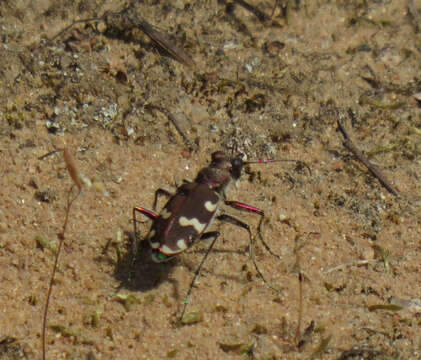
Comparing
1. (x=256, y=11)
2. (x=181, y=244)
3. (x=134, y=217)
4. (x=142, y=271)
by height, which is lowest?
(x=142, y=271)

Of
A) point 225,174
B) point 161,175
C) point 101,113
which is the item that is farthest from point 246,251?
point 101,113

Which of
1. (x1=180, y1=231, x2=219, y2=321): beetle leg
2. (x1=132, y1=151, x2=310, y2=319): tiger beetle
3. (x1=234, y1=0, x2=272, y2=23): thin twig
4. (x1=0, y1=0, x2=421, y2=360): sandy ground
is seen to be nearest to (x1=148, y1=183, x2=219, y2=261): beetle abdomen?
(x1=132, y1=151, x2=310, y2=319): tiger beetle

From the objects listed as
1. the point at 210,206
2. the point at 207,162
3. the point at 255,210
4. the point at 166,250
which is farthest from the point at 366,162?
the point at 166,250

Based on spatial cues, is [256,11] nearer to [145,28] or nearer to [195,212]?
[145,28]

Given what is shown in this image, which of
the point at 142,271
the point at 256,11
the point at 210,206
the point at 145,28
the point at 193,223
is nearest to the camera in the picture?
the point at 193,223

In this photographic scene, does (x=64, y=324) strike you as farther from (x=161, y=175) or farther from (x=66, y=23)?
(x=66, y=23)

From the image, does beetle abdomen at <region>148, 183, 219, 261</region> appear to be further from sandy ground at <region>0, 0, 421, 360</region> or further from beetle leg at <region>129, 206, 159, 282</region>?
sandy ground at <region>0, 0, 421, 360</region>

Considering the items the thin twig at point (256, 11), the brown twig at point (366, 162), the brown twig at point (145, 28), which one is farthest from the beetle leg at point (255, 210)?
the thin twig at point (256, 11)
